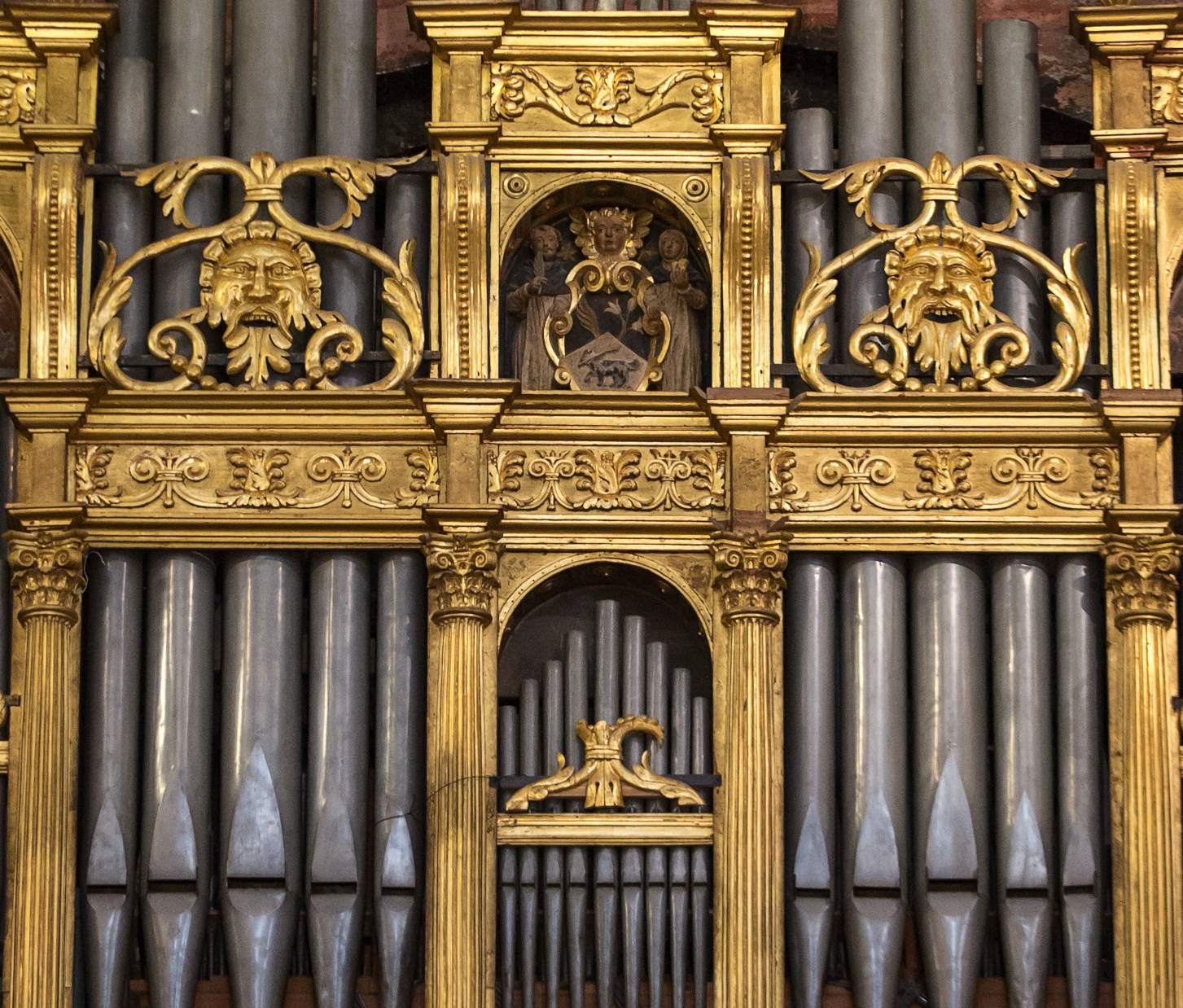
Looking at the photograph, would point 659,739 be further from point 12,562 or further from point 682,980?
point 12,562

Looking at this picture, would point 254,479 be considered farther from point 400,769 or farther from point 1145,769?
point 1145,769

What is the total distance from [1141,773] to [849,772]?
5.00 ft

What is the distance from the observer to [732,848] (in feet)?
60.5

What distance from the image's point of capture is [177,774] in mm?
18578

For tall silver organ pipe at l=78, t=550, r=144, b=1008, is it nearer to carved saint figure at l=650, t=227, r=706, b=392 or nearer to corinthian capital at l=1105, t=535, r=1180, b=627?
carved saint figure at l=650, t=227, r=706, b=392

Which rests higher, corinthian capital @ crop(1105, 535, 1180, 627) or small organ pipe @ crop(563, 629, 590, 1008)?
corinthian capital @ crop(1105, 535, 1180, 627)

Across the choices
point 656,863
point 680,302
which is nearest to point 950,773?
point 656,863

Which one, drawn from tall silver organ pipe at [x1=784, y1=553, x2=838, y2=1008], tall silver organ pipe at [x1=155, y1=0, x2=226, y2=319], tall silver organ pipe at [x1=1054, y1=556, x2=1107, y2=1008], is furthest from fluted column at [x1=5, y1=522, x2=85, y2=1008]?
tall silver organ pipe at [x1=1054, y1=556, x2=1107, y2=1008]

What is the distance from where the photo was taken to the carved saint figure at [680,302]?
1966 centimetres

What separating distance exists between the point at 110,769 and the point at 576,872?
2507 mm

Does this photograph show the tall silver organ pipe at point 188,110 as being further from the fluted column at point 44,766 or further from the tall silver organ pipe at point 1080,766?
the tall silver organ pipe at point 1080,766

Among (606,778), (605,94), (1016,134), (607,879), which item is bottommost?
(607,879)

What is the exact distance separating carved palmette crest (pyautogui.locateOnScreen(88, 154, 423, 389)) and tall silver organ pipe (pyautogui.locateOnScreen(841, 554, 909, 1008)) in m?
2.80

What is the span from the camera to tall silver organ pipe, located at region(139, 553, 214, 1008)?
18.4m
